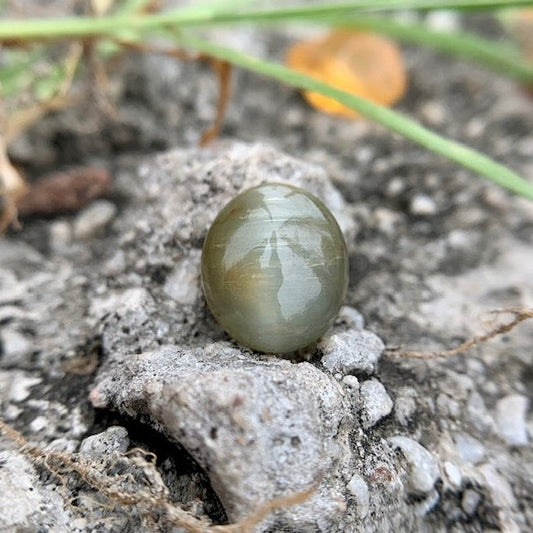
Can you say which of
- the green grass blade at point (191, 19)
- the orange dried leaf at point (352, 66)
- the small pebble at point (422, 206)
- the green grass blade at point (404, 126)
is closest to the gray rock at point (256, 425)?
the green grass blade at point (404, 126)

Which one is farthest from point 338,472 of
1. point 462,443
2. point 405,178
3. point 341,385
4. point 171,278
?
point 405,178

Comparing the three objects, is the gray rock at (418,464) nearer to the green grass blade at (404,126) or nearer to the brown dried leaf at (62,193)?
the green grass blade at (404,126)

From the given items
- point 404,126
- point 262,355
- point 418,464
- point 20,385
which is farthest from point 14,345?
point 404,126

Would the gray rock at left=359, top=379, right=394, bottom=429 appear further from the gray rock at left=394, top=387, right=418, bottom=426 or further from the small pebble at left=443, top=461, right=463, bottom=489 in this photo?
the small pebble at left=443, top=461, right=463, bottom=489

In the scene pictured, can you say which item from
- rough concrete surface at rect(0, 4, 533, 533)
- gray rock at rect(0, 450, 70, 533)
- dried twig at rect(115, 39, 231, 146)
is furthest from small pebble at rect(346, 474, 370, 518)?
dried twig at rect(115, 39, 231, 146)

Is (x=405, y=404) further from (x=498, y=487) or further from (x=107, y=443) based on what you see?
(x=107, y=443)

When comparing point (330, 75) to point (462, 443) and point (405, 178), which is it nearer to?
point (405, 178)

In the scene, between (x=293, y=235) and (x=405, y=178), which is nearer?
(x=293, y=235)
